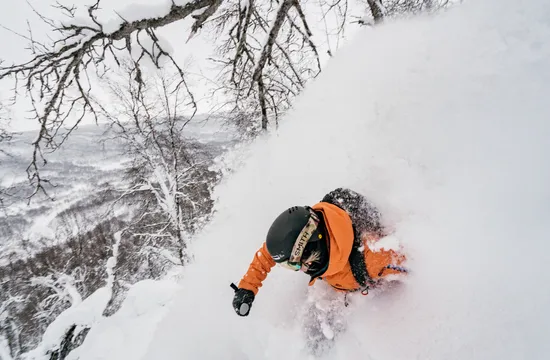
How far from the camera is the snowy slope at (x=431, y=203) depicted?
168 cm

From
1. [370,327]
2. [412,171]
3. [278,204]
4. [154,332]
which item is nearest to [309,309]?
[370,327]

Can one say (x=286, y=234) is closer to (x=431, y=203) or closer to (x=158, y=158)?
(x=431, y=203)

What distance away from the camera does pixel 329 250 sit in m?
1.95

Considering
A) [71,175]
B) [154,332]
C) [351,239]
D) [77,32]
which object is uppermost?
[71,175]

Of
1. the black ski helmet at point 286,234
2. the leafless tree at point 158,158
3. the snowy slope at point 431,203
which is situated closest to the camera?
the snowy slope at point 431,203

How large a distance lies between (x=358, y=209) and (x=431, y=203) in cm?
55

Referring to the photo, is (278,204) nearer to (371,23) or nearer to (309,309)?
(309,309)

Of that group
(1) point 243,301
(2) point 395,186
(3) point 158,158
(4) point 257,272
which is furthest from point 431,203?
(3) point 158,158

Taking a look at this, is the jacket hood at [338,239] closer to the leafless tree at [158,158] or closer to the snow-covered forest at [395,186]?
the snow-covered forest at [395,186]

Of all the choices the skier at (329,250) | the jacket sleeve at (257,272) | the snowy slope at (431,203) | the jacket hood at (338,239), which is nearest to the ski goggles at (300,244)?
the skier at (329,250)

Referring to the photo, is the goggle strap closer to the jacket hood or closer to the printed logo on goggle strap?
the printed logo on goggle strap

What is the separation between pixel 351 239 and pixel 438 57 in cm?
195

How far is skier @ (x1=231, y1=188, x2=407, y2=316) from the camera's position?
73.5 inches

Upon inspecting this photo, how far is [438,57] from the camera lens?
2617 millimetres
